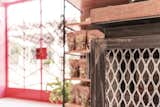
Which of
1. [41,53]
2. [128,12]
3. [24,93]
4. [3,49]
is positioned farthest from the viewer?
[3,49]

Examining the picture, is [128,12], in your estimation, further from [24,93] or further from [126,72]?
[24,93]

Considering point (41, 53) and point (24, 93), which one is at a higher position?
point (41, 53)

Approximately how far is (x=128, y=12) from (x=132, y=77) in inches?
8.1

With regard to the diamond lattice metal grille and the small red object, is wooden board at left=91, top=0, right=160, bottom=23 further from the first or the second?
the small red object

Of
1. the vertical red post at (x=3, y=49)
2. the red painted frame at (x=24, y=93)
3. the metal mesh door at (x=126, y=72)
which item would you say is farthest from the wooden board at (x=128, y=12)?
the vertical red post at (x=3, y=49)

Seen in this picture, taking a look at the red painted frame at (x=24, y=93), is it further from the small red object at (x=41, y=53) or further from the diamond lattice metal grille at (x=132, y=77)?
the diamond lattice metal grille at (x=132, y=77)

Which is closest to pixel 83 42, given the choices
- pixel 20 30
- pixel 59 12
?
pixel 59 12

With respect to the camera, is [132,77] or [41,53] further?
[41,53]

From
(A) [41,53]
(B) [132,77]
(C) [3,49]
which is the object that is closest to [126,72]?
(B) [132,77]

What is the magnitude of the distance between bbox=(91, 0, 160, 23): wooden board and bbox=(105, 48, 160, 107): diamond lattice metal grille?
11 centimetres

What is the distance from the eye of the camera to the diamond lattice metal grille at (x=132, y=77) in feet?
2.72

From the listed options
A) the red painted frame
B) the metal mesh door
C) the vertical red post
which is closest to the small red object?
the red painted frame

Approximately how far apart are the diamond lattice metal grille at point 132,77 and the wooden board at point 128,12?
0.11m

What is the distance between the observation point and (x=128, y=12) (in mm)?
797
